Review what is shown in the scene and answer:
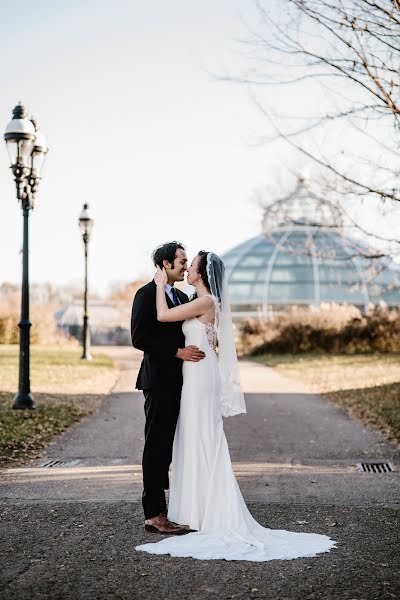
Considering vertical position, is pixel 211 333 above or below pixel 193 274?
below

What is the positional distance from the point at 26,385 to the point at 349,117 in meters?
6.70

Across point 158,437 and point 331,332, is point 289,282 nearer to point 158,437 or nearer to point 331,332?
point 331,332

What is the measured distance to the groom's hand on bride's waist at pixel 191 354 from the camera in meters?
6.40

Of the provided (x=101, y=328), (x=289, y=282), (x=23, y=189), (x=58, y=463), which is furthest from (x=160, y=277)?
(x=289, y=282)

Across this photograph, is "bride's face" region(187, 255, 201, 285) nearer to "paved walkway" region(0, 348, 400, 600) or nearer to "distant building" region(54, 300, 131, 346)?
"paved walkway" region(0, 348, 400, 600)

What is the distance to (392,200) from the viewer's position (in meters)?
11.4

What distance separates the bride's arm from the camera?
6.33m

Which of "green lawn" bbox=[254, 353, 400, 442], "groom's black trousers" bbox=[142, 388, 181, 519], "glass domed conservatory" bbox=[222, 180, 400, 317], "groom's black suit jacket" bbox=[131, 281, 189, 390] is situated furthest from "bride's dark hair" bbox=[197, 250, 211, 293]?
"glass domed conservatory" bbox=[222, 180, 400, 317]

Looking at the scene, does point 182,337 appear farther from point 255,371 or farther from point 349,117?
point 255,371

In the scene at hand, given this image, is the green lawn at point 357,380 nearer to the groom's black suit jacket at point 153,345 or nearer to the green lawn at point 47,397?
the green lawn at point 47,397

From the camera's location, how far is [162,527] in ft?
19.9

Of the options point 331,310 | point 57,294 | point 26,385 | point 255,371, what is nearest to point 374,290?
point 331,310

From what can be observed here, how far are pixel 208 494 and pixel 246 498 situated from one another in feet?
4.47

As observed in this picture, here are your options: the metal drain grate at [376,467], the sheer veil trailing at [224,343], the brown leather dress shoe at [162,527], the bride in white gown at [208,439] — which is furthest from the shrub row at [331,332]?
the brown leather dress shoe at [162,527]
